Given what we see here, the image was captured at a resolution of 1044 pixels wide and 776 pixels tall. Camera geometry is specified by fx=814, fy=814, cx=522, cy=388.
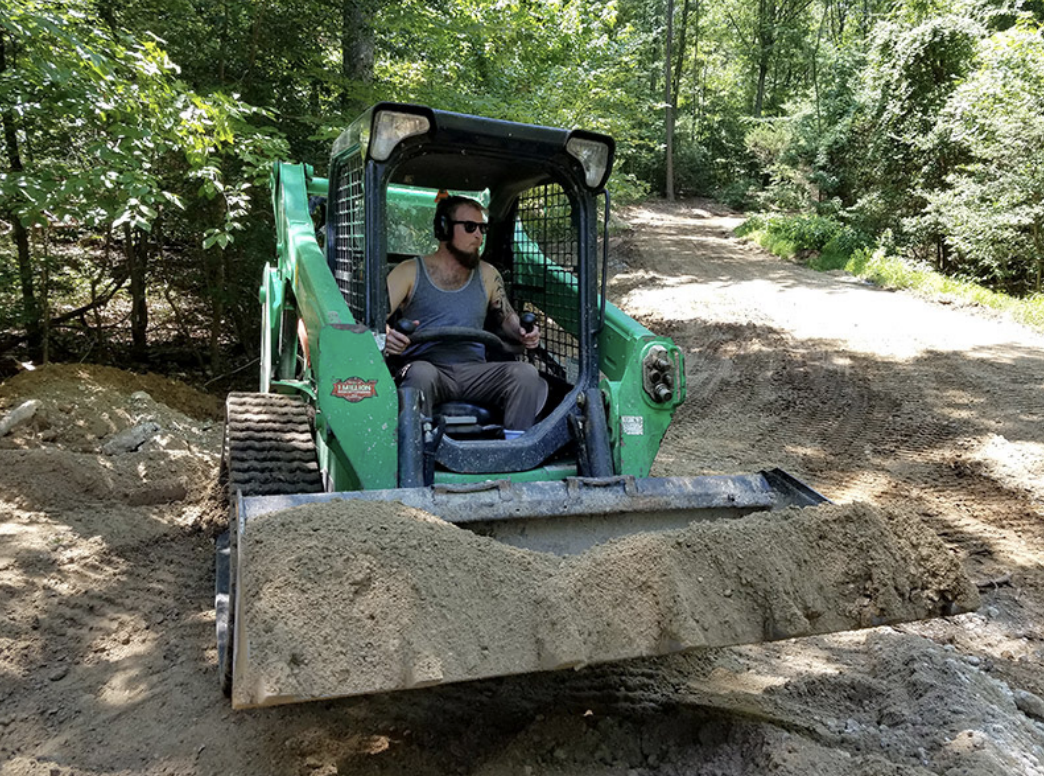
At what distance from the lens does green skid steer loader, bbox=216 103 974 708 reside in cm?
226

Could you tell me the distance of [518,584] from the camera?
2.32m

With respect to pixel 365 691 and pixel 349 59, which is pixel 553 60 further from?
pixel 365 691

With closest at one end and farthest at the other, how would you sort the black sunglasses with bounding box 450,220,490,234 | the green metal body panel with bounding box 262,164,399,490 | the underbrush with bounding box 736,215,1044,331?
the green metal body panel with bounding box 262,164,399,490 < the black sunglasses with bounding box 450,220,490,234 < the underbrush with bounding box 736,215,1044,331

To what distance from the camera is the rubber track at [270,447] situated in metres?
3.53

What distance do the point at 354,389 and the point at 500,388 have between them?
84 centimetres

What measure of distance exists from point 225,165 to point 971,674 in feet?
25.3

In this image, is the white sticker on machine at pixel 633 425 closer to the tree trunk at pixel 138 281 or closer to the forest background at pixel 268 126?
the forest background at pixel 268 126

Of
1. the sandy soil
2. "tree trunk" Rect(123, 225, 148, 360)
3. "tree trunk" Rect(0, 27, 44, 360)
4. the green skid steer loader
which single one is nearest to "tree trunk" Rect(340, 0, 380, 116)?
"tree trunk" Rect(123, 225, 148, 360)

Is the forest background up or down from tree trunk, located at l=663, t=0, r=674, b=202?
down

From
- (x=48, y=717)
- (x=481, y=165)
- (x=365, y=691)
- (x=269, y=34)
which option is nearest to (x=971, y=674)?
(x=365, y=691)

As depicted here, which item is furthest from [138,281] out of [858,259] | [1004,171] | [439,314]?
[858,259]

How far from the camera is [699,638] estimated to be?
235 centimetres

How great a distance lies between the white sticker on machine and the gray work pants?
1.38 feet

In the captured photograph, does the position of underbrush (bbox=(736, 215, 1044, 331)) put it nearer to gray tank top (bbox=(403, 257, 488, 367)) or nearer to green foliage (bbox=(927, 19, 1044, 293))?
green foliage (bbox=(927, 19, 1044, 293))
